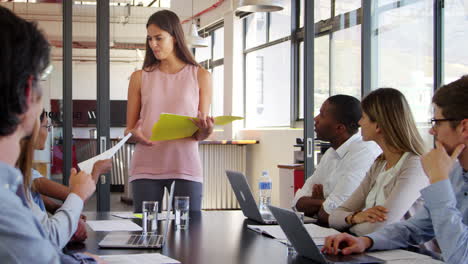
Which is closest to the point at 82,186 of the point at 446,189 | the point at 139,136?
the point at 446,189

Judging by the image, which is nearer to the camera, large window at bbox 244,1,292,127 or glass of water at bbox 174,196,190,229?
glass of water at bbox 174,196,190,229

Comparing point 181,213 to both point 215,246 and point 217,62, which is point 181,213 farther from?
point 217,62

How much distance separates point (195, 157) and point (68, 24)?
6.52 ft

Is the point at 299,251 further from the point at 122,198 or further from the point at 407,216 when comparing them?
the point at 122,198

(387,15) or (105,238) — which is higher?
(387,15)

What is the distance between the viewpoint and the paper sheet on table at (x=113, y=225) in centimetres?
212

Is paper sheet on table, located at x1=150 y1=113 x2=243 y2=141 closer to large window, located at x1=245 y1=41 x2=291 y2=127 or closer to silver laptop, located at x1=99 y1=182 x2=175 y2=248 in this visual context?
silver laptop, located at x1=99 y1=182 x2=175 y2=248

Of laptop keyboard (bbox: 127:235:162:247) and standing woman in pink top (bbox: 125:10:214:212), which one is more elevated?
standing woman in pink top (bbox: 125:10:214:212)

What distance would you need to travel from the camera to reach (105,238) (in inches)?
75.1

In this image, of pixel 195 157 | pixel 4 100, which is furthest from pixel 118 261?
pixel 195 157

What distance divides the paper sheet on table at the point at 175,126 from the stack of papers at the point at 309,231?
455mm

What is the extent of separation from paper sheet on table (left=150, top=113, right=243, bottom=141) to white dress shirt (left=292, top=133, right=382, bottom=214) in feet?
2.15

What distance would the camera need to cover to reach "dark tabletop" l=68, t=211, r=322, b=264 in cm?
163

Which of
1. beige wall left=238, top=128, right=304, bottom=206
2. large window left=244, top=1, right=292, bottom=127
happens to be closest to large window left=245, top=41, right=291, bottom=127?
large window left=244, top=1, right=292, bottom=127
